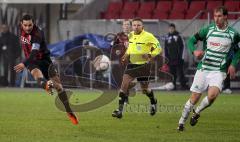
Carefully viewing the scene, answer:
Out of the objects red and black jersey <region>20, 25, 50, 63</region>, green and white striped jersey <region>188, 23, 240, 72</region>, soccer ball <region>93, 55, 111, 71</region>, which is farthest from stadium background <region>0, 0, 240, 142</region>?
red and black jersey <region>20, 25, 50, 63</region>

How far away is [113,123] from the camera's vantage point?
632 inches

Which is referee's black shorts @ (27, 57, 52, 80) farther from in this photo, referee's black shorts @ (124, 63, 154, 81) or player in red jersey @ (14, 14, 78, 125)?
referee's black shorts @ (124, 63, 154, 81)

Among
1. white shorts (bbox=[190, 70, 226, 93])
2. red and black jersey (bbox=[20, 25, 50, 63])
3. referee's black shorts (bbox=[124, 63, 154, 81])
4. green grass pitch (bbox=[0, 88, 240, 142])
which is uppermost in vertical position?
red and black jersey (bbox=[20, 25, 50, 63])

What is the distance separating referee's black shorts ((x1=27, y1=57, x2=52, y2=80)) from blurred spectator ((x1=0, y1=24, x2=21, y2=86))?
14.5 metres

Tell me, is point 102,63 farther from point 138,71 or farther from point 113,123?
point 113,123

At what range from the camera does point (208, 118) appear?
57.5ft

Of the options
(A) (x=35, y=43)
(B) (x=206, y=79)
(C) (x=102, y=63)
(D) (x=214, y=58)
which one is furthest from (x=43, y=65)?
(C) (x=102, y=63)

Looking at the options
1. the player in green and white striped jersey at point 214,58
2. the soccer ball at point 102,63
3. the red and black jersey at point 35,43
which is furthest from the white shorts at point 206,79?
the soccer ball at point 102,63

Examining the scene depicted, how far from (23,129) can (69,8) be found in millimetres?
19765

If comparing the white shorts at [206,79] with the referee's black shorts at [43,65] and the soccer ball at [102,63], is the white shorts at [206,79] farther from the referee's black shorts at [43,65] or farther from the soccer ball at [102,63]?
the soccer ball at [102,63]

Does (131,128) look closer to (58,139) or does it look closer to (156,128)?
(156,128)

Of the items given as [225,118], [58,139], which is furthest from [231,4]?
[58,139]

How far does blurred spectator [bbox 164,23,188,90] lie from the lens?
28428 mm

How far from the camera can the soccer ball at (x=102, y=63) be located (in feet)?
91.6
